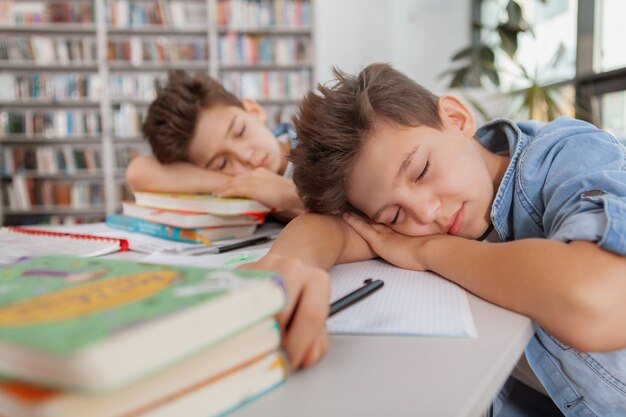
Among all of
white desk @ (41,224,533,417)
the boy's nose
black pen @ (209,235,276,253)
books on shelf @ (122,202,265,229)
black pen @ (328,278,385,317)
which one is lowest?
black pen @ (209,235,276,253)

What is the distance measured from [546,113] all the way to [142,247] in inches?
93.9

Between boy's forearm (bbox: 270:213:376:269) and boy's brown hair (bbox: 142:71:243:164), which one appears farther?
boy's brown hair (bbox: 142:71:243:164)

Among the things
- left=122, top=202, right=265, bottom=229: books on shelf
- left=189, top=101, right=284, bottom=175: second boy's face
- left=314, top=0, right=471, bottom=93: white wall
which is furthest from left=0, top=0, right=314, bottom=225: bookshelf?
left=122, top=202, right=265, bottom=229: books on shelf

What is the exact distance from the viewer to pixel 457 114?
3.06 feet

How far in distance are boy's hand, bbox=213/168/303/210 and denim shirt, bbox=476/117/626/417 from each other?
22.6 inches

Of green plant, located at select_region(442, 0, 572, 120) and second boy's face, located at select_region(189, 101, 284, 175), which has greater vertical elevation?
green plant, located at select_region(442, 0, 572, 120)

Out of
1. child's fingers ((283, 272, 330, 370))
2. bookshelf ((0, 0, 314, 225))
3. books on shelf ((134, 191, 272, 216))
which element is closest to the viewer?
child's fingers ((283, 272, 330, 370))

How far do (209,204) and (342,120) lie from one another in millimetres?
383

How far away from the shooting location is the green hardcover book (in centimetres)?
23

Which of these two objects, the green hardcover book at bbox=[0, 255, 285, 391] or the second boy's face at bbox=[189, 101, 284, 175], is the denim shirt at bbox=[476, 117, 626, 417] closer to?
the green hardcover book at bbox=[0, 255, 285, 391]

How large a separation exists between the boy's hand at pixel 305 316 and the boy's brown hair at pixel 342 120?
461mm

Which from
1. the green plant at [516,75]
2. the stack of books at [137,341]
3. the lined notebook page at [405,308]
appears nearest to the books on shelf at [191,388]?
the stack of books at [137,341]

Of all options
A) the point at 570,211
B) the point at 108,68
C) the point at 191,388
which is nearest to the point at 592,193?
the point at 570,211

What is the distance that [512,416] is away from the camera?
2.98 ft
